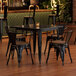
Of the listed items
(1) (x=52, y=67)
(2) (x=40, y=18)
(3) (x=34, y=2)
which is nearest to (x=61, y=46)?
(1) (x=52, y=67)

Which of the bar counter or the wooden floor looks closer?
the wooden floor

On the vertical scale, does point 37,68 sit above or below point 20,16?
below

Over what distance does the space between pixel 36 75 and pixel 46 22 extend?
6880mm

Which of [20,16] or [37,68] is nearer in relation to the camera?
[37,68]

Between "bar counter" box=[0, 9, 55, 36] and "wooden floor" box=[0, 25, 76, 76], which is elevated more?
"bar counter" box=[0, 9, 55, 36]

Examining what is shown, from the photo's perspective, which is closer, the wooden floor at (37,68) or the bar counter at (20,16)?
the wooden floor at (37,68)

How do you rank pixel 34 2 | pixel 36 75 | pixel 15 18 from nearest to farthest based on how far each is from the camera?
pixel 36 75
pixel 15 18
pixel 34 2

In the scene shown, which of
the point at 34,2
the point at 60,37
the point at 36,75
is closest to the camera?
the point at 36,75

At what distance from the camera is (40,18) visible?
11.5m

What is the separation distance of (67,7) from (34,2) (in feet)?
5.86

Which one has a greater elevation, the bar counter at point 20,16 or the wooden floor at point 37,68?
the bar counter at point 20,16

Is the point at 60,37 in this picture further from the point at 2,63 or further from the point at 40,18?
the point at 40,18

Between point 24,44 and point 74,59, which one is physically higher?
point 24,44

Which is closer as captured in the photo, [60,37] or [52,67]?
[52,67]
